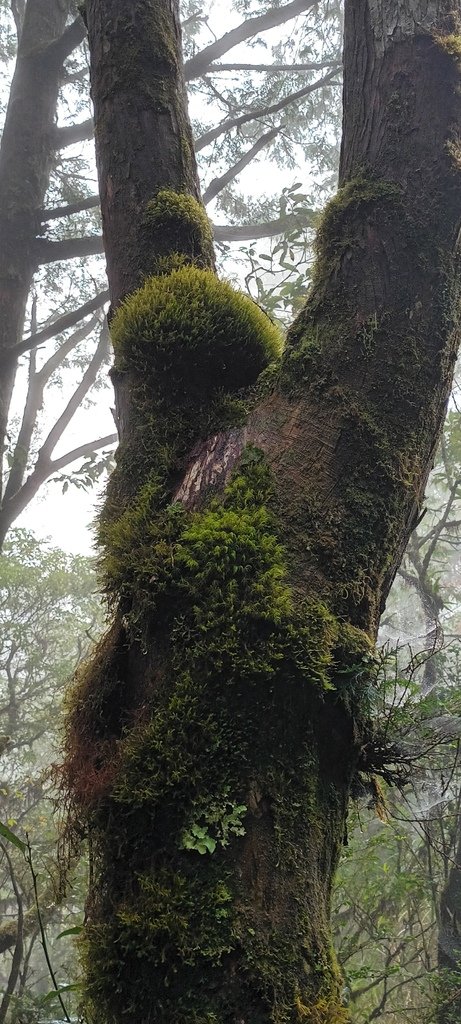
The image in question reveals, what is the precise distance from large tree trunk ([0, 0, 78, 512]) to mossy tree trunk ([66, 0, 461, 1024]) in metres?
3.47

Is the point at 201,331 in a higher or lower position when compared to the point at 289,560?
higher

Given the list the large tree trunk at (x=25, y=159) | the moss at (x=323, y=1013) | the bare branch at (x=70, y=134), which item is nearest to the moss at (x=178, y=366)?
the moss at (x=323, y=1013)

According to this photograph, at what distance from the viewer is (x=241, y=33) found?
767 cm

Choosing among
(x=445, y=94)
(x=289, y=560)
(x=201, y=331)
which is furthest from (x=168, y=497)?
(x=445, y=94)

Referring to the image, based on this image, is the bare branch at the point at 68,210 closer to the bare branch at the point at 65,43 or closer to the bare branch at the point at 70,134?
the bare branch at the point at 70,134

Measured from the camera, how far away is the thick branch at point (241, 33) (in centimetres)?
734

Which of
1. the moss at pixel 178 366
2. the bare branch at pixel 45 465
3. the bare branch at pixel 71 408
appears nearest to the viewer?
the moss at pixel 178 366

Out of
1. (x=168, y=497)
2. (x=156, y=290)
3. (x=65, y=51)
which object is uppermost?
(x=65, y=51)

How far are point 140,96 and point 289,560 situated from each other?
1.50 metres

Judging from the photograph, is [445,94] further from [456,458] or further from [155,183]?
[456,458]

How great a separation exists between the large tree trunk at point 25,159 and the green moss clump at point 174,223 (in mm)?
3614

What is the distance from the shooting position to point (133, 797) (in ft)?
3.69

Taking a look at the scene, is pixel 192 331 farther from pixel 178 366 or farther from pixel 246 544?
pixel 246 544

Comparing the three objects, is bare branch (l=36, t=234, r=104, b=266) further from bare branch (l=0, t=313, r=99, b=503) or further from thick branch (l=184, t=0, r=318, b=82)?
thick branch (l=184, t=0, r=318, b=82)
